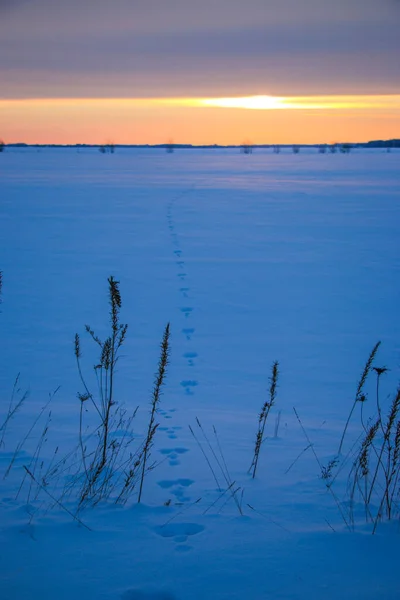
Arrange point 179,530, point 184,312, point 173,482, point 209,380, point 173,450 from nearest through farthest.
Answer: point 179,530 → point 173,482 → point 173,450 → point 209,380 → point 184,312

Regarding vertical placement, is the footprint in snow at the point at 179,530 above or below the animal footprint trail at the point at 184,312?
Answer: below

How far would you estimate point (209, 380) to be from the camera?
204 inches

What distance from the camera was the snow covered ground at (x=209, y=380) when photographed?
2.26 metres

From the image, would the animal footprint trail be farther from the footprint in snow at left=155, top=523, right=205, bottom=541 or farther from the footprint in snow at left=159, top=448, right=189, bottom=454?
the footprint in snow at left=155, top=523, right=205, bottom=541

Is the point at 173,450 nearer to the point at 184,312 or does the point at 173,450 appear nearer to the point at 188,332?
the point at 188,332

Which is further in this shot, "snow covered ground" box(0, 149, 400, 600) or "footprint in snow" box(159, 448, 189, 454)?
"footprint in snow" box(159, 448, 189, 454)

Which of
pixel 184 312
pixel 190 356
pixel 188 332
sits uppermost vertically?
pixel 184 312

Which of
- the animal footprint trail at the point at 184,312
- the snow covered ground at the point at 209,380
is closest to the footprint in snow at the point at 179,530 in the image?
the snow covered ground at the point at 209,380

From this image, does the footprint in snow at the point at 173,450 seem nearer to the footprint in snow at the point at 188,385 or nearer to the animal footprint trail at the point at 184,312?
the animal footprint trail at the point at 184,312

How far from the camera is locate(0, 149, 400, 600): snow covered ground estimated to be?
226 centimetres

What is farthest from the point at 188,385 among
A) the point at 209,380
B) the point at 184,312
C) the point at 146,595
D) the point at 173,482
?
the point at 146,595

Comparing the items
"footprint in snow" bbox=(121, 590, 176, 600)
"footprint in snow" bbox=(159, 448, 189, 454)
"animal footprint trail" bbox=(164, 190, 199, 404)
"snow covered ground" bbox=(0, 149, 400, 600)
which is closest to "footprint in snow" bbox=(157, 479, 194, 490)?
"snow covered ground" bbox=(0, 149, 400, 600)

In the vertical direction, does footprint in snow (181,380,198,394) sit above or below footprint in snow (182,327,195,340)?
below

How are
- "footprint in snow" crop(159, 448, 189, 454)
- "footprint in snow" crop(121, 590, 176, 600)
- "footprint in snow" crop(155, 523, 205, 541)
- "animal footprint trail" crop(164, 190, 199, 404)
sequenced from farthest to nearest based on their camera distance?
"animal footprint trail" crop(164, 190, 199, 404) → "footprint in snow" crop(159, 448, 189, 454) → "footprint in snow" crop(155, 523, 205, 541) → "footprint in snow" crop(121, 590, 176, 600)
